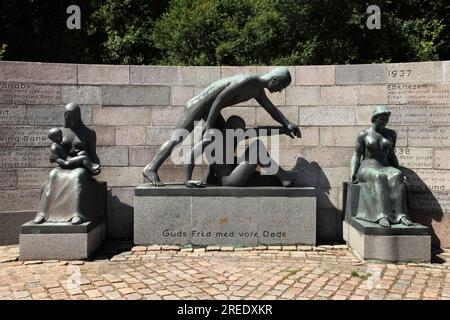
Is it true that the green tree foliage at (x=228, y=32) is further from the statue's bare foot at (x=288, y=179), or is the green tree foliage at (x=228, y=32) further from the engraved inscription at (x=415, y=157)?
the statue's bare foot at (x=288, y=179)

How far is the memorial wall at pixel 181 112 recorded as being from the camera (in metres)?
6.93

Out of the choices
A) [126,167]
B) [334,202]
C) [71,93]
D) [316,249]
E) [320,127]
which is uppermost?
[71,93]

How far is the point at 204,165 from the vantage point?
7.31 m

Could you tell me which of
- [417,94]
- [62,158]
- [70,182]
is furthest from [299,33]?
[70,182]

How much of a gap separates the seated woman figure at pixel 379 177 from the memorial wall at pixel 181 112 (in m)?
0.94

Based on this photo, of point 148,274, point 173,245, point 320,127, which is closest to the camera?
point 148,274

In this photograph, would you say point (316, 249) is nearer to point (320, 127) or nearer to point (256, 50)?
point (320, 127)

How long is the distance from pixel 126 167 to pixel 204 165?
1406 millimetres

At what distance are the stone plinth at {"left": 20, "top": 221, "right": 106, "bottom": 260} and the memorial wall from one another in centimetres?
164

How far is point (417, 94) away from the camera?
7035mm

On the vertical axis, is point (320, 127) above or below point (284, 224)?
above

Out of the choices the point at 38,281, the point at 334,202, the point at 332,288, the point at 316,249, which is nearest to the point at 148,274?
the point at 38,281

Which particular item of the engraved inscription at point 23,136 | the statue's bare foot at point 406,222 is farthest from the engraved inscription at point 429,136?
the engraved inscription at point 23,136

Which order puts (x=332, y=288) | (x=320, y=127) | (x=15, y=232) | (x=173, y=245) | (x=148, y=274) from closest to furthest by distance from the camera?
(x=332, y=288), (x=148, y=274), (x=173, y=245), (x=15, y=232), (x=320, y=127)
